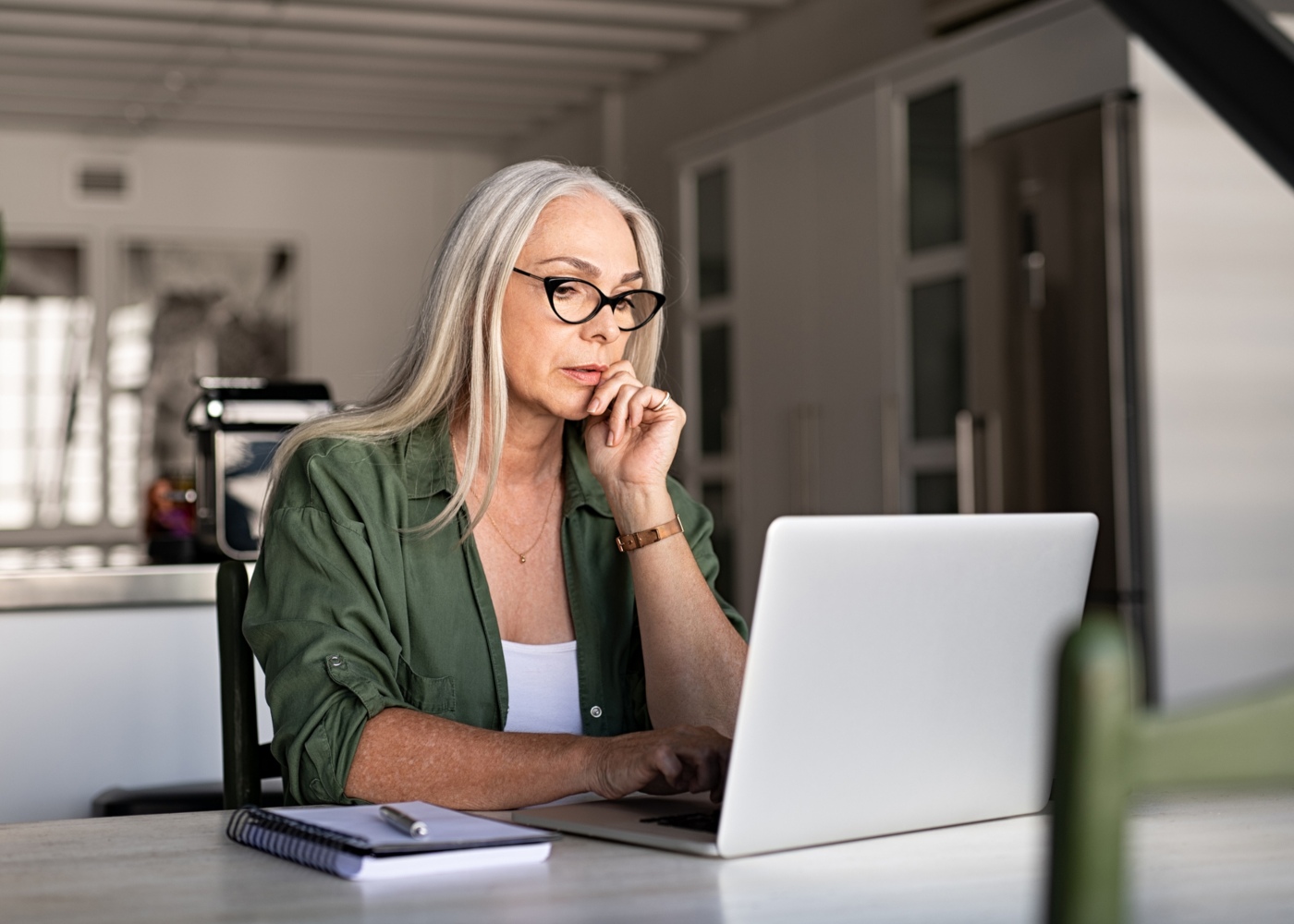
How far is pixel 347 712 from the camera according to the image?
4.48 ft

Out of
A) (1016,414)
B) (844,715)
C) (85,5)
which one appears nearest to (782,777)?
(844,715)

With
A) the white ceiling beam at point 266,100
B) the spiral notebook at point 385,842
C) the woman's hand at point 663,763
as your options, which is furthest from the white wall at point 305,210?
the spiral notebook at point 385,842

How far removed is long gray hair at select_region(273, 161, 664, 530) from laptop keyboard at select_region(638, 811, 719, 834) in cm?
55

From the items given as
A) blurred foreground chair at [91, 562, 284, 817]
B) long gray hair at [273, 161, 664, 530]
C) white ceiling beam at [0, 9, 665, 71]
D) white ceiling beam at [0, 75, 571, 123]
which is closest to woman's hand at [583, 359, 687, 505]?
long gray hair at [273, 161, 664, 530]

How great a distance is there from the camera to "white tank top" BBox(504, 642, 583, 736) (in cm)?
163

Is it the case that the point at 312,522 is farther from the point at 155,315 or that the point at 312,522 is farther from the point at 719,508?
the point at 155,315

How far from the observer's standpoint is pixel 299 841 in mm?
1034

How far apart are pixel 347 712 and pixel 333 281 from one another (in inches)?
302

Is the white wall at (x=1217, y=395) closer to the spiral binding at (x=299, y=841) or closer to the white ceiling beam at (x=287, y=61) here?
the spiral binding at (x=299, y=841)

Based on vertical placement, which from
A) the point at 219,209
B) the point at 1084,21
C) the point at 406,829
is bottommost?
the point at 406,829

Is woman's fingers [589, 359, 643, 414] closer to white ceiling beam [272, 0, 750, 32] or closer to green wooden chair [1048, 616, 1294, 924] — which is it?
green wooden chair [1048, 616, 1294, 924]

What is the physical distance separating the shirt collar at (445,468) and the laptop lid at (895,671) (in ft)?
2.27

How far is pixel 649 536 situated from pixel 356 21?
16.6 ft

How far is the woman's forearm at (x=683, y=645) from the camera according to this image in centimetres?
163
